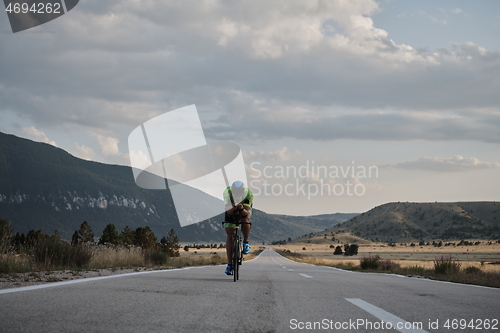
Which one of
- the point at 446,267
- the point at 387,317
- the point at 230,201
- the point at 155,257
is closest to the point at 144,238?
the point at 155,257

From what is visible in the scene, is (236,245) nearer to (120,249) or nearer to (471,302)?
(471,302)

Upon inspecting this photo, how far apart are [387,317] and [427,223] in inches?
6572

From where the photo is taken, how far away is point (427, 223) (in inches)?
6304

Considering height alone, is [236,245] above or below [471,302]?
above

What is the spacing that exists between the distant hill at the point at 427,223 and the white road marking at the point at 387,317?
146 m

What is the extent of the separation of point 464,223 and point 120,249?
15449cm

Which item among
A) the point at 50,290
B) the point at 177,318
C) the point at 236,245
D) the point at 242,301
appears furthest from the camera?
the point at 236,245

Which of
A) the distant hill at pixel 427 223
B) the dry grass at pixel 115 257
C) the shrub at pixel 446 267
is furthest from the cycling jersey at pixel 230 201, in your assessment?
the distant hill at pixel 427 223

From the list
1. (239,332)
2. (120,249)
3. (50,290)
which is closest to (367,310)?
(239,332)

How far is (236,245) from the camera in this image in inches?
426

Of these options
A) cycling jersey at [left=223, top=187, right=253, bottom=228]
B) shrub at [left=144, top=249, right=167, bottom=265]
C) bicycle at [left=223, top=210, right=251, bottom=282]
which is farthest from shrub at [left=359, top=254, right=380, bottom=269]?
cycling jersey at [left=223, top=187, right=253, bottom=228]

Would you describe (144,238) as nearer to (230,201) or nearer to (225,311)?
(230,201)

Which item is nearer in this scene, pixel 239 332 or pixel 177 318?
pixel 239 332

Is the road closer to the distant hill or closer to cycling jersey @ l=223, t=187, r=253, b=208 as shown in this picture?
cycling jersey @ l=223, t=187, r=253, b=208
